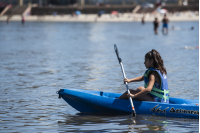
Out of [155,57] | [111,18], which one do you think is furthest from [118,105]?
[111,18]

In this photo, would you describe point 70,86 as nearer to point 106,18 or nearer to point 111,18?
point 111,18

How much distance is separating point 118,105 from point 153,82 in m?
1.00

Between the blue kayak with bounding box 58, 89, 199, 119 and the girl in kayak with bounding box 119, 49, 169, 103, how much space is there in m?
0.13

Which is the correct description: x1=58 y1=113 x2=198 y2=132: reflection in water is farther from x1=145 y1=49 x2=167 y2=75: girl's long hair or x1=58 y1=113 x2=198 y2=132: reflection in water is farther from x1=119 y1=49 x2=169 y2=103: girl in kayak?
x1=145 y1=49 x2=167 y2=75: girl's long hair

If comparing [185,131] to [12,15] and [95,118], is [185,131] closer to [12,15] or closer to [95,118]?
[95,118]

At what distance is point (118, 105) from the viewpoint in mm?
9336

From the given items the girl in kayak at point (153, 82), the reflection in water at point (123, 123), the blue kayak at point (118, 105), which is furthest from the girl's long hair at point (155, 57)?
the reflection in water at point (123, 123)

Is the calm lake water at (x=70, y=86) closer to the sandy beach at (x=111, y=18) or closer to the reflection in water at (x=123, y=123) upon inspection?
the reflection in water at (x=123, y=123)

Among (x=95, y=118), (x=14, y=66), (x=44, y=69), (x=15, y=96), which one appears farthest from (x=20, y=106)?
(x=14, y=66)

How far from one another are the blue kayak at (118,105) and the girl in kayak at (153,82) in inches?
5.0

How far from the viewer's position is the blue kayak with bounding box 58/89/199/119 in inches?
355

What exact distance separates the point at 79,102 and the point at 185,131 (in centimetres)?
241

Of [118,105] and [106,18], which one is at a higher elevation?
[118,105]

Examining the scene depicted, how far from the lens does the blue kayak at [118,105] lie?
9.02 metres
